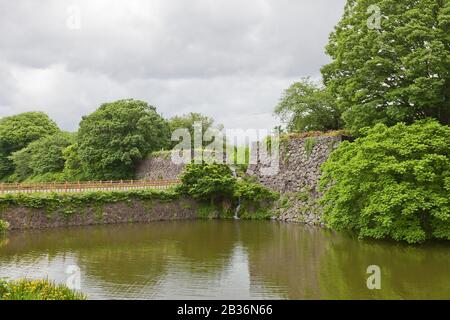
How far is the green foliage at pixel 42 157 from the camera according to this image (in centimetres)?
3941

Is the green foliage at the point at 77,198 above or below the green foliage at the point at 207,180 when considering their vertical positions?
below

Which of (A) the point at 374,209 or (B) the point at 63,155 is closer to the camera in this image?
(A) the point at 374,209

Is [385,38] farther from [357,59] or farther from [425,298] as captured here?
[425,298]

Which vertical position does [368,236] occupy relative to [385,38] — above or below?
below

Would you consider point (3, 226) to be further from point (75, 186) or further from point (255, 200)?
point (255, 200)

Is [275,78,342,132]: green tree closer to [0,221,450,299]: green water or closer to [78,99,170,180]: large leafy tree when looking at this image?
[0,221,450,299]: green water

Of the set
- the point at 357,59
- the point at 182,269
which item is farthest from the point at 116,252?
the point at 357,59

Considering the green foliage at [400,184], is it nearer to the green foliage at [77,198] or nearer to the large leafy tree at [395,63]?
the large leafy tree at [395,63]

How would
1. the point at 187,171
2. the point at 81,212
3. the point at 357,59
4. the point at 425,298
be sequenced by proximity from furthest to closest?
1. the point at 187,171
2. the point at 81,212
3. the point at 357,59
4. the point at 425,298

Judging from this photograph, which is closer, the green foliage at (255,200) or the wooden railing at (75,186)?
the wooden railing at (75,186)

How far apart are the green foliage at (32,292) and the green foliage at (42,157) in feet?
103

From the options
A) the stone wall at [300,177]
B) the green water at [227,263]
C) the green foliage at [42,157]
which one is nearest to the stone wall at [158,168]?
the stone wall at [300,177]

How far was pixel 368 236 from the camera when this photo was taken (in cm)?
1780

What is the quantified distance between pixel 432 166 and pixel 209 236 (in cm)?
896
